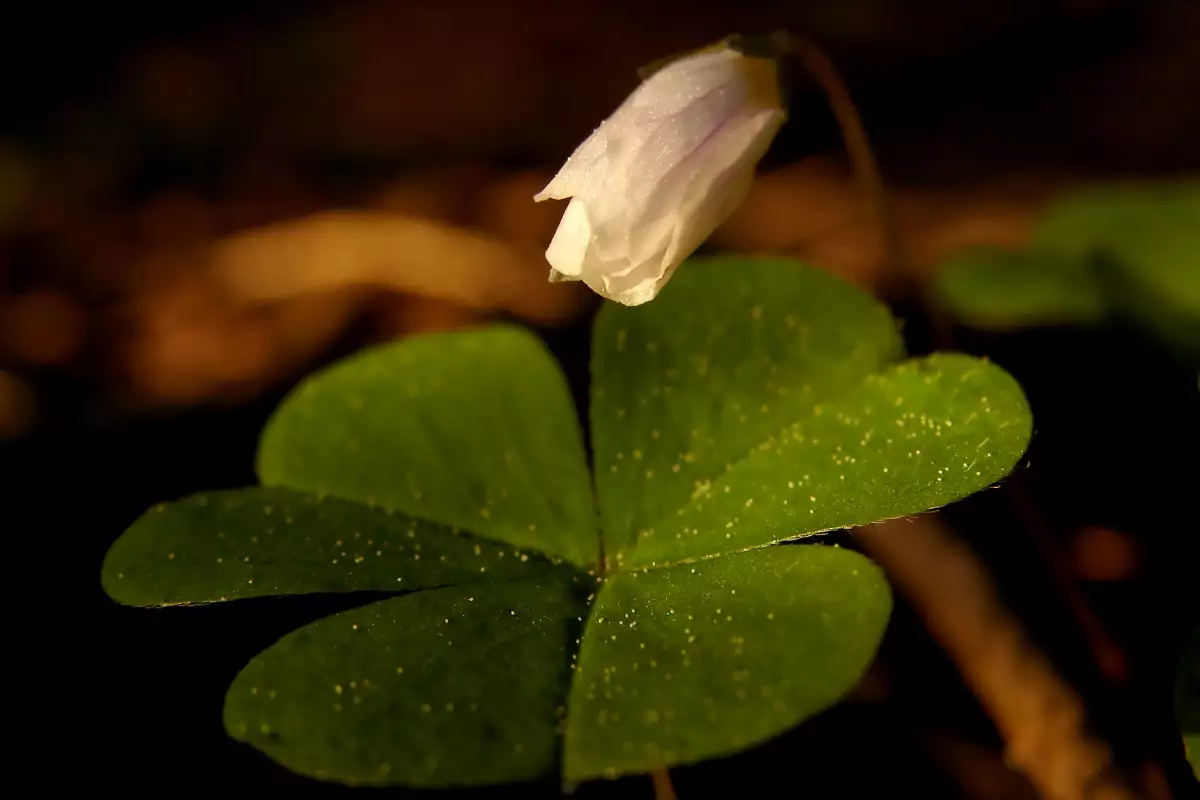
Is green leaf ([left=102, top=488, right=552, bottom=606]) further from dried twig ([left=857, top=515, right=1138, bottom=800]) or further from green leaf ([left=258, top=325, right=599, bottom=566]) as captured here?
dried twig ([left=857, top=515, right=1138, bottom=800])

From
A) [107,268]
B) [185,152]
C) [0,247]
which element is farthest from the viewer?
[185,152]

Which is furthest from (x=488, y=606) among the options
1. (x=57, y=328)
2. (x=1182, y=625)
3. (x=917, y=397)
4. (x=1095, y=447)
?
(x=57, y=328)

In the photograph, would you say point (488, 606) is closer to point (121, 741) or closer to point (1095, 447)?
point (121, 741)

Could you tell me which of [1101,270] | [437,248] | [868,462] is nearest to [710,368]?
[868,462]

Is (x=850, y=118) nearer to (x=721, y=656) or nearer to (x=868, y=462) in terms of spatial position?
(x=868, y=462)

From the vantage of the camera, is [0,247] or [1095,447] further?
[0,247]

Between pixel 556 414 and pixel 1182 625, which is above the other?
pixel 556 414

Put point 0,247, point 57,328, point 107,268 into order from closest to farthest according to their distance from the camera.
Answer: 1. point 57,328
2. point 107,268
3. point 0,247
